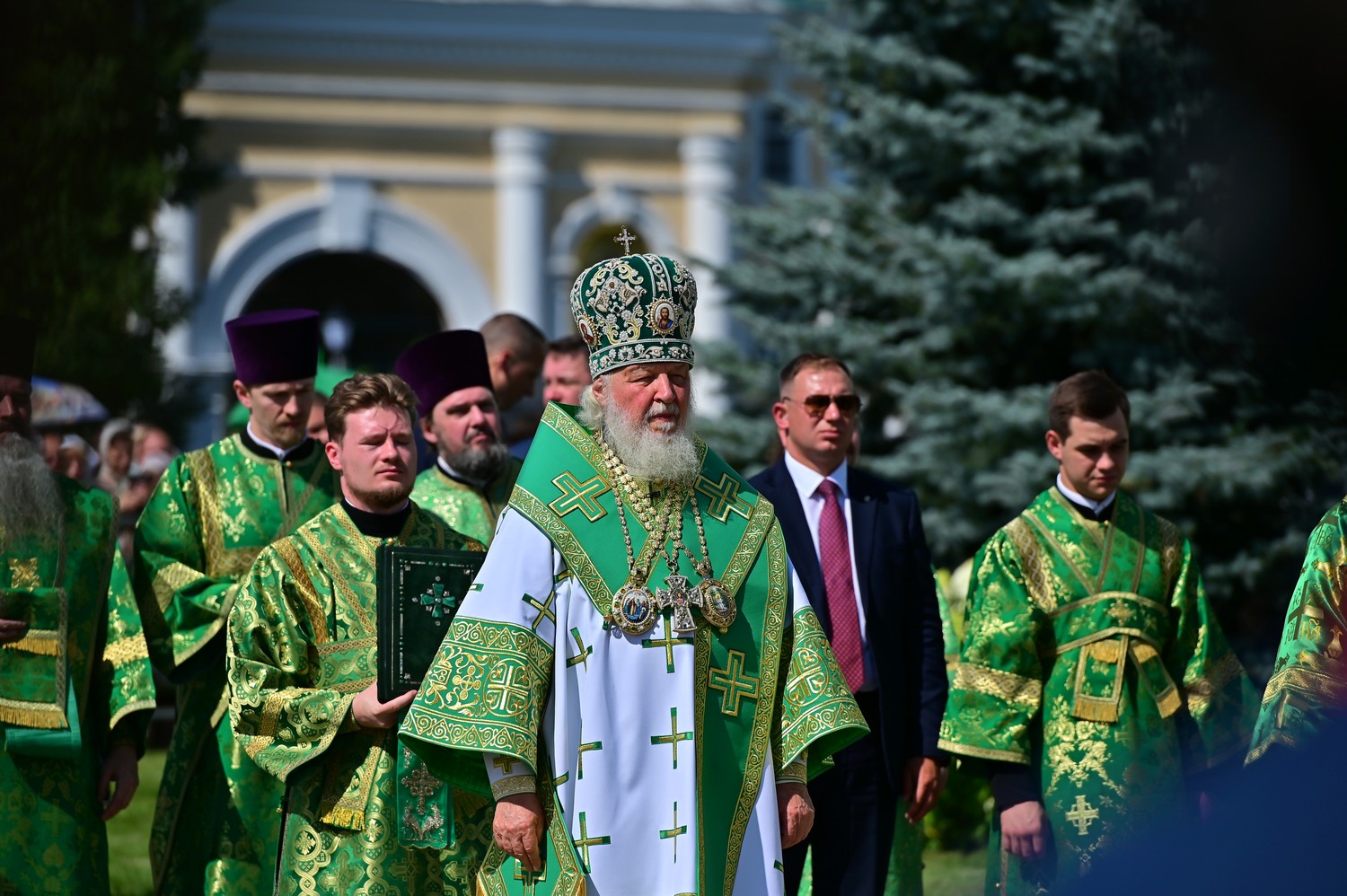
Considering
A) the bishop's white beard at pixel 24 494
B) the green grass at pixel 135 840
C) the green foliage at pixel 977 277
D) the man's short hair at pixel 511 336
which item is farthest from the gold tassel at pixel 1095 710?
the green foliage at pixel 977 277

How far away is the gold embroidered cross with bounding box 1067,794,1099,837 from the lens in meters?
5.59

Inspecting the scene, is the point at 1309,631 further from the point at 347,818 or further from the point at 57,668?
the point at 57,668

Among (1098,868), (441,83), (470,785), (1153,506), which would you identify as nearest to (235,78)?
(441,83)

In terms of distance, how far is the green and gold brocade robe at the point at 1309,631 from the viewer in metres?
3.04

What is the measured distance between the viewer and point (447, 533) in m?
5.26

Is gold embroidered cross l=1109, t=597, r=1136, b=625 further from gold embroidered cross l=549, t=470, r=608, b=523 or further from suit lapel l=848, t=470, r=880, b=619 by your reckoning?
gold embroidered cross l=549, t=470, r=608, b=523

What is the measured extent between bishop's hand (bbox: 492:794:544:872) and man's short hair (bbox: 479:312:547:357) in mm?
3621

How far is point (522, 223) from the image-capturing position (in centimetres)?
2148

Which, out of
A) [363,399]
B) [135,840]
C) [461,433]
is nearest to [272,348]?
[461,433]

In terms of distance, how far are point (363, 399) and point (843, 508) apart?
5.75 ft

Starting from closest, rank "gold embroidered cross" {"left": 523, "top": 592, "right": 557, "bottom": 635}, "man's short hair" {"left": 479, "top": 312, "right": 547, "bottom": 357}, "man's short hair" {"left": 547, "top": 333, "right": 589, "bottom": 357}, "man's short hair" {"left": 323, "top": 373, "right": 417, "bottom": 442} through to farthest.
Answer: "gold embroidered cross" {"left": 523, "top": 592, "right": 557, "bottom": 635} → "man's short hair" {"left": 323, "top": 373, "right": 417, "bottom": 442} → "man's short hair" {"left": 547, "top": 333, "right": 589, "bottom": 357} → "man's short hair" {"left": 479, "top": 312, "right": 547, "bottom": 357}

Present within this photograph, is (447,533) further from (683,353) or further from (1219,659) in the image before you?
(1219,659)

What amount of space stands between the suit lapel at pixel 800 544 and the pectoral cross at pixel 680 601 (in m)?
1.63

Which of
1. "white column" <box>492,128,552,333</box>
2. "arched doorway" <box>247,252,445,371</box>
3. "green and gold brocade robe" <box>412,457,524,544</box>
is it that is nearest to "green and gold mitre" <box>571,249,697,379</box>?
"green and gold brocade robe" <box>412,457,524,544</box>
